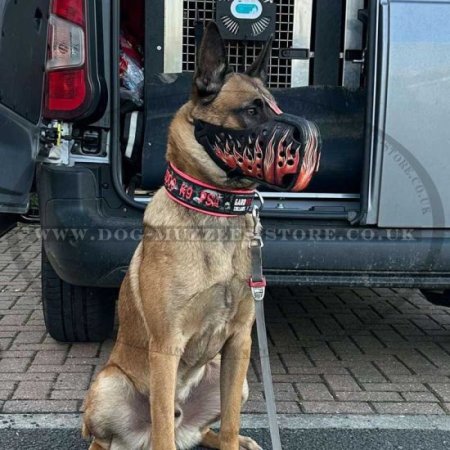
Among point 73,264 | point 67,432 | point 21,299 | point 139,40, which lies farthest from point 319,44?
point 21,299

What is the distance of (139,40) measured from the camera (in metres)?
3.95

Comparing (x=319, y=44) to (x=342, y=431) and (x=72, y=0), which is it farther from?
(x=342, y=431)

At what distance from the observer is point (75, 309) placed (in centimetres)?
361

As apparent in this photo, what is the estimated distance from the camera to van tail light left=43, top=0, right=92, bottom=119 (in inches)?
118

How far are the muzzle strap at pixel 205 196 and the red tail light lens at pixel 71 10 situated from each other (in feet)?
3.35

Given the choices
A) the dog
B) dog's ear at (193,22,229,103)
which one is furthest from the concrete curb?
dog's ear at (193,22,229,103)

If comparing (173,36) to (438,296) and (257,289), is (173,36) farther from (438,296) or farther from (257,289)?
(438,296)

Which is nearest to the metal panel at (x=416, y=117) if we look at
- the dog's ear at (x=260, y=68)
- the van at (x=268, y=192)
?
the van at (x=268, y=192)

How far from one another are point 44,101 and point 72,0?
498mm

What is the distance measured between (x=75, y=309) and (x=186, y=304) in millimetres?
1495

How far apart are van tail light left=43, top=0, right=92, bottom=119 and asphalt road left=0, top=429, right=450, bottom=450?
1419 mm

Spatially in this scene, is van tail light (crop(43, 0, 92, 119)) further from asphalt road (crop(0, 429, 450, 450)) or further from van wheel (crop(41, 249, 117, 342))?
asphalt road (crop(0, 429, 450, 450))

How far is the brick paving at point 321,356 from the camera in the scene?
316 centimetres

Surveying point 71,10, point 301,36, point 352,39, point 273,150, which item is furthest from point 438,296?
point 71,10
